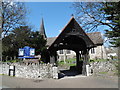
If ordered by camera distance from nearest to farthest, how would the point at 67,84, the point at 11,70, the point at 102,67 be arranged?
1. the point at 67,84
2. the point at 11,70
3. the point at 102,67

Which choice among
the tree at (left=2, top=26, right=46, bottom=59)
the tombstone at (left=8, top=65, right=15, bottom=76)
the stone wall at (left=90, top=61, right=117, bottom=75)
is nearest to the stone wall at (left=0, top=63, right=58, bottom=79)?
the tombstone at (left=8, top=65, right=15, bottom=76)

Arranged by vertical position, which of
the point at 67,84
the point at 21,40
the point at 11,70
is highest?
the point at 21,40

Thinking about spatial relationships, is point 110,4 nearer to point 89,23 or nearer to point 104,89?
point 89,23

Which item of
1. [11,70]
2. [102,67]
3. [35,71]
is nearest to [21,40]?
[11,70]

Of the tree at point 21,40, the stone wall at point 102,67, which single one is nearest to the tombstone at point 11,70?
the tree at point 21,40

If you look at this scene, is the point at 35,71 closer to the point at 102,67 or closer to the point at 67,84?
the point at 67,84

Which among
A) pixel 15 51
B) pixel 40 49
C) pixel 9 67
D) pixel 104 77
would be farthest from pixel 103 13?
pixel 15 51

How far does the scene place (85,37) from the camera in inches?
528

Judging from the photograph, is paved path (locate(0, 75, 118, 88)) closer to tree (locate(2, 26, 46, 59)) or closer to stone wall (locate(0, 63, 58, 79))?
stone wall (locate(0, 63, 58, 79))

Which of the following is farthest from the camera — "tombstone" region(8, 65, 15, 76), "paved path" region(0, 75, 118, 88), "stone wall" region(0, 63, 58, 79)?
"tombstone" region(8, 65, 15, 76)

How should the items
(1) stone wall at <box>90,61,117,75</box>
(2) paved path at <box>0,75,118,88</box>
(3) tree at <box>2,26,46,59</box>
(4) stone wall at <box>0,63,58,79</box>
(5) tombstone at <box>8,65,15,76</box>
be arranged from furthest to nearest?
1. (3) tree at <box>2,26,46,59</box>
2. (5) tombstone at <box>8,65,15,76</box>
3. (1) stone wall at <box>90,61,117,75</box>
4. (4) stone wall at <box>0,63,58,79</box>
5. (2) paved path at <box>0,75,118,88</box>

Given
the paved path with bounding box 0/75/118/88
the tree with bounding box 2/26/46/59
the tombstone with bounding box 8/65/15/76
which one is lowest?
the paved path with bounding box 0/75/118/88

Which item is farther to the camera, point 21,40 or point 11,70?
point 21,40

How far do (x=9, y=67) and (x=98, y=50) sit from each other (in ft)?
110
